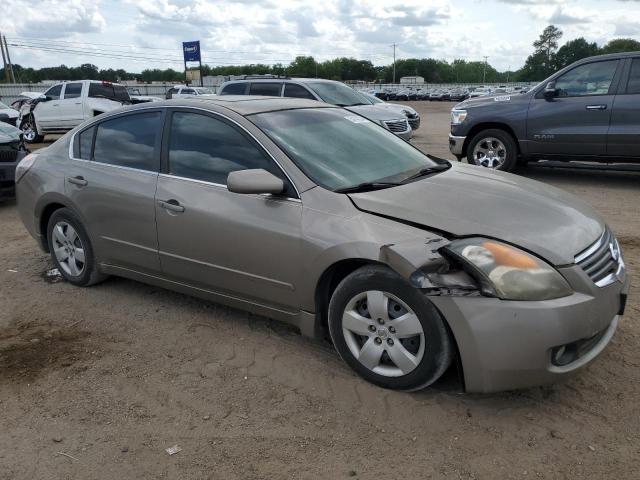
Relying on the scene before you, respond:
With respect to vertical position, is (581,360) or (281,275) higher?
(281,275)

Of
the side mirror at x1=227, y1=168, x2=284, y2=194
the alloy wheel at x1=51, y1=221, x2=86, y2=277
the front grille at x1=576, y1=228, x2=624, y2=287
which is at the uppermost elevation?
the side mirror at x1=227, y1=168, x2=284, y2=194

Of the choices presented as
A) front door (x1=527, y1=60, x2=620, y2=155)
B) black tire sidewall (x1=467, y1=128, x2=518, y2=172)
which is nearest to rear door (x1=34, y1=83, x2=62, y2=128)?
black tire sidewall (x1=467, y1=128, x2=518, y2=172)

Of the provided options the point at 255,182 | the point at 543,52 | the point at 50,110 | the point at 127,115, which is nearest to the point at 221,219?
the point at 255,182

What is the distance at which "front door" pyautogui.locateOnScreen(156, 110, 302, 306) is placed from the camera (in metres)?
3.44

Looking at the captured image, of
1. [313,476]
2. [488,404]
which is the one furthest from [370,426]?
[488,404]

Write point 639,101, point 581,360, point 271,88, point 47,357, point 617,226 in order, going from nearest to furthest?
point 581,360 → point 47,357 → point 617,226 → point 639,101 → point 271,88

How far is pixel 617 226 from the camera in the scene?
633 centimetres

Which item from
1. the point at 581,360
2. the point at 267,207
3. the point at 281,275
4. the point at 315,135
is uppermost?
the point at 315,135

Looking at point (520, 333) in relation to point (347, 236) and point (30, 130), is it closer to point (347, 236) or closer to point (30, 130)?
point (347, 236)

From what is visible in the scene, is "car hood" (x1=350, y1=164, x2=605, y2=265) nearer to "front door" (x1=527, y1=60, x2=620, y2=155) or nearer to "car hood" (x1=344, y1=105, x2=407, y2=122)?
"front door" (x1=527, y1=60, x2=620, y2=155)

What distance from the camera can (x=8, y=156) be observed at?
8242 millimetres

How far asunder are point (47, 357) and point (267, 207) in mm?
1818

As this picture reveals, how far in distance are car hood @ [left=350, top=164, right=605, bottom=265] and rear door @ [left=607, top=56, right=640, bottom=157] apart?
17.0 ft

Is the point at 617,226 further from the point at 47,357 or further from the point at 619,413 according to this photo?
the point at 47,357
